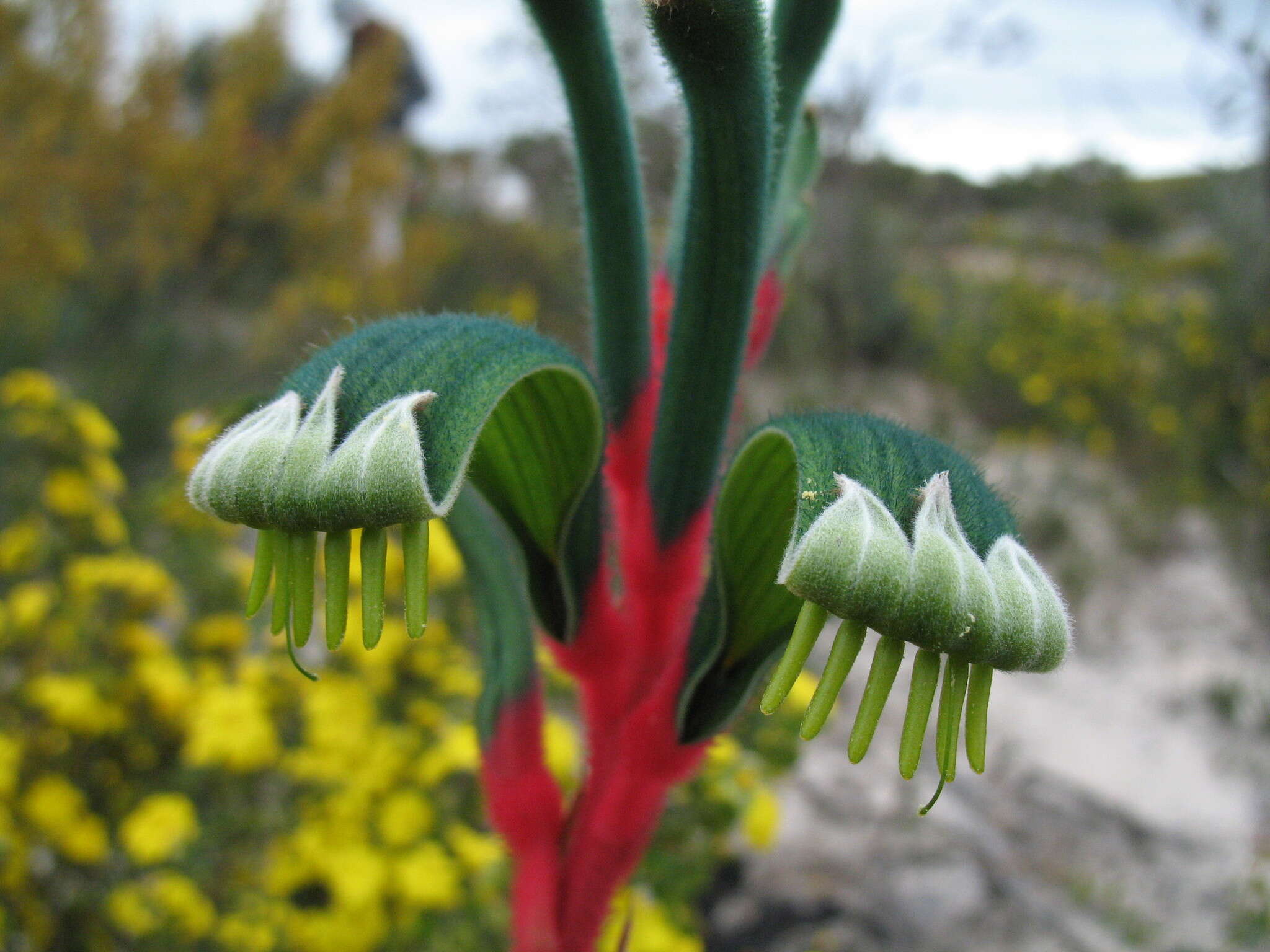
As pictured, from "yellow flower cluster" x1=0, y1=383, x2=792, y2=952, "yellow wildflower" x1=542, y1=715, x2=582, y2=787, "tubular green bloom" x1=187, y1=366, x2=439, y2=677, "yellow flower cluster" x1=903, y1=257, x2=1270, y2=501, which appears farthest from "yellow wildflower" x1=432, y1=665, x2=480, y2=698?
"yellow flower cluster" x1=903, y1=257, x2=1270, y2=501

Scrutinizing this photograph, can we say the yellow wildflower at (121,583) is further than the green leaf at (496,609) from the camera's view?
Yes

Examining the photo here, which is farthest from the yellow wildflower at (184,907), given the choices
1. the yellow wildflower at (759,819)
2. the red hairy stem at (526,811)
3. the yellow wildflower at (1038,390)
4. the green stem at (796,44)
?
the yellow wildflower at (1038,390)

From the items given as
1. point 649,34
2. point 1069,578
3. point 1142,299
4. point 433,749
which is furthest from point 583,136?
point 1142,299

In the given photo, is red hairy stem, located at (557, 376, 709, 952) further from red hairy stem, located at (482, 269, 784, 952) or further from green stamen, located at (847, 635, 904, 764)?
green stamen, located at (847, 635, 904, 764)

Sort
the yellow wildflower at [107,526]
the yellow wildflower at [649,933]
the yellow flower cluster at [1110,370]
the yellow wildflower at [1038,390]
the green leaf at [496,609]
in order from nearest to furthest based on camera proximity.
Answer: the green leaf at [496,609] < the yellow wildflower at [649,933] < the yellow wildflower at [107,526] < the yellow flower cluster at [1110,370] < the yellow wildflower at [1038,390]

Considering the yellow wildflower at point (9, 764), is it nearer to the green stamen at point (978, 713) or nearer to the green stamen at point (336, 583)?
the green stamen at point (336, 583)

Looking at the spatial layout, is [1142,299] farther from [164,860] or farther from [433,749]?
[164,860]
